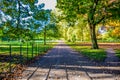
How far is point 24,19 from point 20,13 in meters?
0.49

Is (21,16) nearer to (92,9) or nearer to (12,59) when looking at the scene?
(12,59)

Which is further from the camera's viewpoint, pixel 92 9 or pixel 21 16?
pixel 92 9

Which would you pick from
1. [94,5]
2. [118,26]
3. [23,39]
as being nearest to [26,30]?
[23,39]

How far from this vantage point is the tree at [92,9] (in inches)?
1581

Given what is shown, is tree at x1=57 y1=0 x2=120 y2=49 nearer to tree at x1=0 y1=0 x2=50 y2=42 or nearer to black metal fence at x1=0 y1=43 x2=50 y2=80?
black metal fence at x1=0 y1=43 x2=50 y2=80

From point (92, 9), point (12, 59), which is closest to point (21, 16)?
point (12, 59)

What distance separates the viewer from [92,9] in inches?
1603

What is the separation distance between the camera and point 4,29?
22.8 metres

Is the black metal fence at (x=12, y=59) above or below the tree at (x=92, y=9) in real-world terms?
below

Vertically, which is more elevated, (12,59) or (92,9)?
(92,9)

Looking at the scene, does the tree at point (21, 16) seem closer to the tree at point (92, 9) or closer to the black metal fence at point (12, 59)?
the black metal fence at point (12, 59)

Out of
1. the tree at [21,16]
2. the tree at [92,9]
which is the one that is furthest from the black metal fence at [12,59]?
the tree at [92,9]

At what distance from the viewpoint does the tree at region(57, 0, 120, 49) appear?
40.2 m

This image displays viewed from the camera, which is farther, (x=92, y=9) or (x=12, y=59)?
(x=92, y=9)
